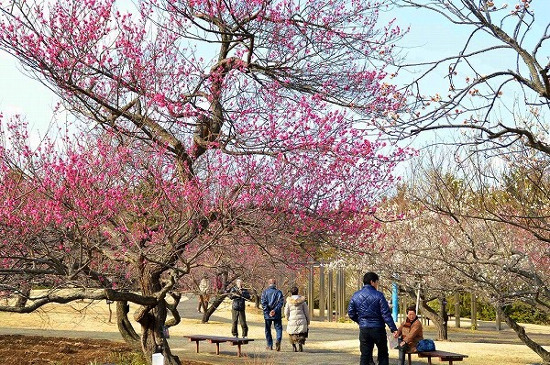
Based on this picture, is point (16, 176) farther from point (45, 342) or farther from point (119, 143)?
point (45, 342)

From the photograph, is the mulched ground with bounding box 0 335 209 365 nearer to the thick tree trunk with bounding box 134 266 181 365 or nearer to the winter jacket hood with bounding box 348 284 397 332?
the thick tree trunk with bounding box 134 266 181 365

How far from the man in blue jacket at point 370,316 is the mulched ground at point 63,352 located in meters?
4.12

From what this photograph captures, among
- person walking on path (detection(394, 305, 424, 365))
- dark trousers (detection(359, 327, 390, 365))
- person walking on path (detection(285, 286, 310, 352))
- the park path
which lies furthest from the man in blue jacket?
person walking on path (detection(285, 286, 310, 352))

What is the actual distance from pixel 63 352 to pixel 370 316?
25.1ft

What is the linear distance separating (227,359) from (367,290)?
594 cm

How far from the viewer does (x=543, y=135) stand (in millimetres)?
17234

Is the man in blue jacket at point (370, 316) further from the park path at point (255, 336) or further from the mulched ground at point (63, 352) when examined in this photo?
the mulched ground at point (63, 352)

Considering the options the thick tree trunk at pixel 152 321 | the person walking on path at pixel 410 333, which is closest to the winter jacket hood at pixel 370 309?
the thick tree trunk at pixel 152 321

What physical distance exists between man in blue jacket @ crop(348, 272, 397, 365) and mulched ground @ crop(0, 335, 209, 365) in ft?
13.5

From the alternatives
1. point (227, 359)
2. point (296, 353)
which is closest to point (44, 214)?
point (227, 359)

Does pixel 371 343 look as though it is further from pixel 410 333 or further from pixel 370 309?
pixel 410 333

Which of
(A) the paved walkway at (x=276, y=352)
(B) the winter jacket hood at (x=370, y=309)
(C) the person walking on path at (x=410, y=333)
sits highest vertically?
(B) the winter jacket hood at (x=370, y=309)

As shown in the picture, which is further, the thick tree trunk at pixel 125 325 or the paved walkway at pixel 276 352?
the paved walkway at pixel 276 352

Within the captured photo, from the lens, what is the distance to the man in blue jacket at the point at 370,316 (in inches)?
452
